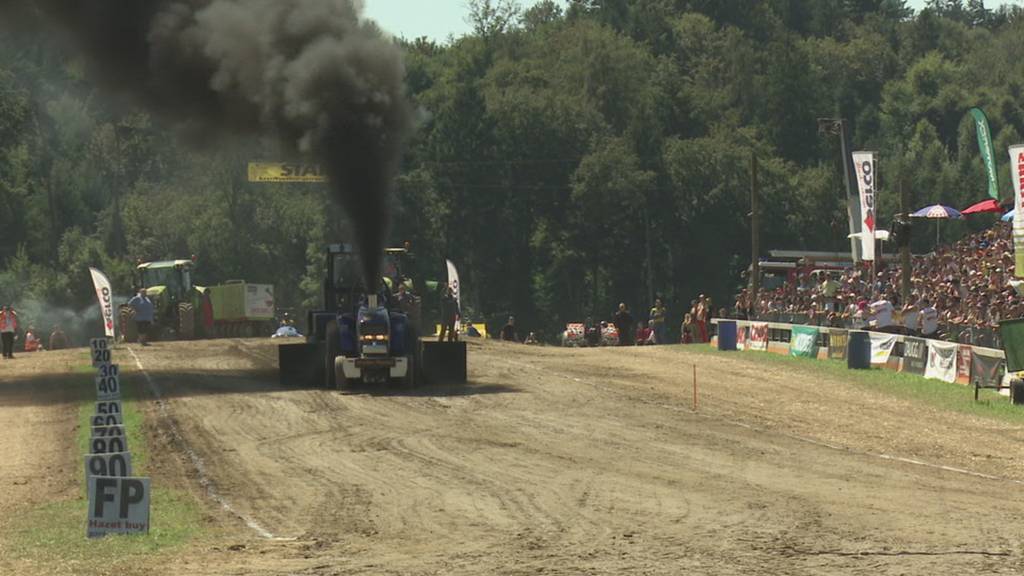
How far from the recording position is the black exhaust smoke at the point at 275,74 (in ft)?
97.0

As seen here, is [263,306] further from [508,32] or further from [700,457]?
[508,32]

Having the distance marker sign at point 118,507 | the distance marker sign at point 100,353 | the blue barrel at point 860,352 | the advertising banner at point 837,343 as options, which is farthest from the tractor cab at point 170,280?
the distance marker sign at point 118,507

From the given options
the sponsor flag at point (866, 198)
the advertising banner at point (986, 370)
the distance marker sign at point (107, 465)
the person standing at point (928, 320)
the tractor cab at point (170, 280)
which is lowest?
the distance marker sign at point (107, 465)

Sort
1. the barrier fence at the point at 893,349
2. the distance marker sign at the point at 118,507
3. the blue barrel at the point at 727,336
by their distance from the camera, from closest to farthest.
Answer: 1. the distance marker sign at the point at 118,507
2. the barrier fence at the point at 893,349
3. the blue barrel at the point at 727,336

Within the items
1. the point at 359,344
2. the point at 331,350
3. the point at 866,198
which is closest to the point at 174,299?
the point at 866,198

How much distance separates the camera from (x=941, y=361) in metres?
32.6

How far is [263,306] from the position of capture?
65125 millimetres

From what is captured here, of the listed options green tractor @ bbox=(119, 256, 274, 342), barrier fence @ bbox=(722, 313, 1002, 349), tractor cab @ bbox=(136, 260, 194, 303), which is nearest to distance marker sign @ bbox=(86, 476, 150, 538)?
barrier fence @ bbox=(722, 313, 1002, 349)

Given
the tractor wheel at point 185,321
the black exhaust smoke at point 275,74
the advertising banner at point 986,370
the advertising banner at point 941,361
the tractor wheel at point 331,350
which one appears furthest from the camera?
the tractor wheel at point 185,321

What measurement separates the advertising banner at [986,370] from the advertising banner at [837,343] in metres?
7.56

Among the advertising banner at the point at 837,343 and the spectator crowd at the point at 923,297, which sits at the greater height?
the spectator crowd at the point at 923,297

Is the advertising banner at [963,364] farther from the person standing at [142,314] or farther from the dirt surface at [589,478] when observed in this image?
the person standing at [142,314]

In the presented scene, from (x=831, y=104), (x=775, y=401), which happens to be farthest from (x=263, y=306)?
(x=831, y=104)

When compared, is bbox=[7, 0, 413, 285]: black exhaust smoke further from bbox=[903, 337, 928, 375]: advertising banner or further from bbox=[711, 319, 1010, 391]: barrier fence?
bbox=[903, 337, 928, 375]: advertising banner
